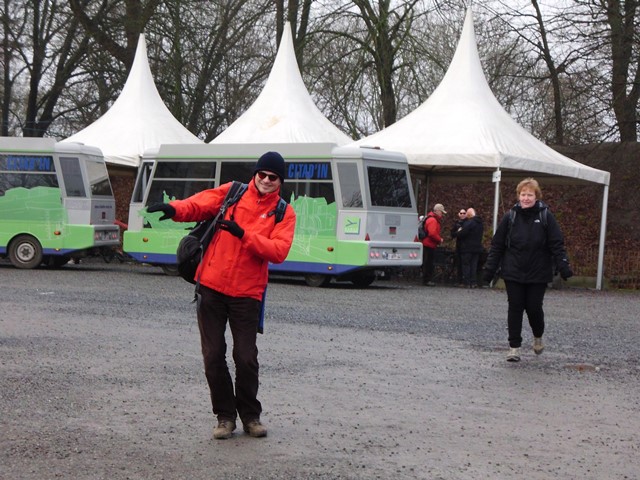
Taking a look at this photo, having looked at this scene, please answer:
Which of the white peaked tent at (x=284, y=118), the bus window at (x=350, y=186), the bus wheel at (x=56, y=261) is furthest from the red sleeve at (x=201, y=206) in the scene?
the white peaked tent at (x=284, y=118)

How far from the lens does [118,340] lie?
38.7ft

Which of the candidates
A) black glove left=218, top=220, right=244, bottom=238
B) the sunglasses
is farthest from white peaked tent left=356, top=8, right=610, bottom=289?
black glove left=218, top=220, right=244, bottom=238

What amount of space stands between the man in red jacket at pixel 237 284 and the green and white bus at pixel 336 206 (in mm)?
14902

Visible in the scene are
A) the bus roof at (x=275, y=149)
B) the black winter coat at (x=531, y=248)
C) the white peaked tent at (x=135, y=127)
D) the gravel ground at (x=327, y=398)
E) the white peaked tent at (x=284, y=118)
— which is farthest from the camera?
the white peaked tent at (x=135, y=127)

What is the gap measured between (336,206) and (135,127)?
A: 1028 centimetres

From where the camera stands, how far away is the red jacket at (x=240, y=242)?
22.6 ft

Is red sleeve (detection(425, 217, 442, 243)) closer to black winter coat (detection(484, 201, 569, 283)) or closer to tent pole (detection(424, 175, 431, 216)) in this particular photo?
tent pole (detection(424, 175, 431, 216))

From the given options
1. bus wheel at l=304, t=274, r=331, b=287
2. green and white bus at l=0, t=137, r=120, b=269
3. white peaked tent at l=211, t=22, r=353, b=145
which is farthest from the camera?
white peaked tent at l=211, t=22, r=353, b=145

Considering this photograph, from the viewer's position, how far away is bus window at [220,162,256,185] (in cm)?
2362

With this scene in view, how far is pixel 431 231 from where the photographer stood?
24.9m

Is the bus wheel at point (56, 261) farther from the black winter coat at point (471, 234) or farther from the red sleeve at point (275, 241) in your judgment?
the red sleeve at point (275, 241)

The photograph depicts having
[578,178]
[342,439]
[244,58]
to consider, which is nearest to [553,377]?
[342,439]

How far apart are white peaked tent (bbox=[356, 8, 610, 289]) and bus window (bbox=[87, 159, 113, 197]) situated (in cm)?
583

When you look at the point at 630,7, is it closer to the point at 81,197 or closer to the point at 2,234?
the point at 81,197
